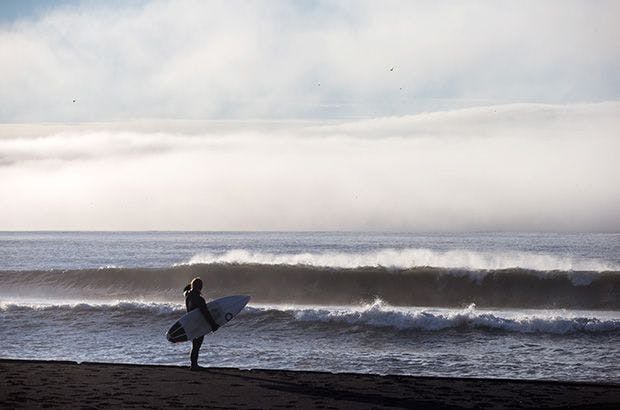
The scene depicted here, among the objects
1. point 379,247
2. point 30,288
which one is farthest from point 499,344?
point 379,247

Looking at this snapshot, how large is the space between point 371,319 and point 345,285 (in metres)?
10.3

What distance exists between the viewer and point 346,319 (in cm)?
2028

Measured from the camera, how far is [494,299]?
28016 mm

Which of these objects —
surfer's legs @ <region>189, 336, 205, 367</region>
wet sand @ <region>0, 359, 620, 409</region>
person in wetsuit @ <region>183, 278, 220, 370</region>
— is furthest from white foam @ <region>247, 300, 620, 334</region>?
wet sand @ <region>0, 359, 620, 409</region>

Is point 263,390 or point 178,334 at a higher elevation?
point 178,334

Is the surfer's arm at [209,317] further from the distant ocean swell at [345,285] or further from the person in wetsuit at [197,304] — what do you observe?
the distant ocean swell at [345,285]

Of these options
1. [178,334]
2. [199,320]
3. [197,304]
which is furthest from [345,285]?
[197,304]

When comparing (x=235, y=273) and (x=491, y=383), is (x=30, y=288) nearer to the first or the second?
(x=235, y=273)

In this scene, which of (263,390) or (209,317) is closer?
(263,390)

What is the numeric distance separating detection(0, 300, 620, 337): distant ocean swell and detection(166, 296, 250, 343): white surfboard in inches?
152

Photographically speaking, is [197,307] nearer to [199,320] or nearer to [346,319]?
[199,320]

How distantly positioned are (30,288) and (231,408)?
26.5 meters

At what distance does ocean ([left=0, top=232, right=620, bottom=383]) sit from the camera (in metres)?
14.9

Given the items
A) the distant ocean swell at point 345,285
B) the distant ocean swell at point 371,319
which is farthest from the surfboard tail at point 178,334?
the distant ocean swell at point 345,285
